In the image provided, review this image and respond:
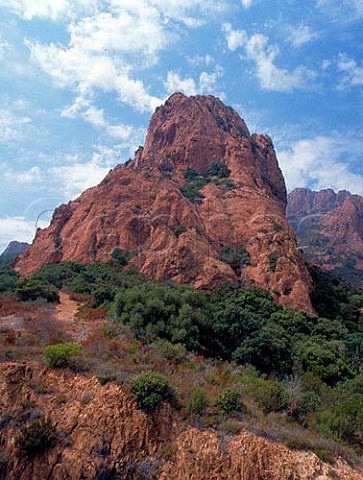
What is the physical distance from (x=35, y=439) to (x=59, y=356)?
2690 millimetres

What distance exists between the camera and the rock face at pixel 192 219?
3038 centimetres

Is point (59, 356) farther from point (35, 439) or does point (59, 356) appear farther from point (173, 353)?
point (173, 353)

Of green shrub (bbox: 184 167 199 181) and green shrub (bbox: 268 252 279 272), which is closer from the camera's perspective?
green shrub (bbox: 268 252 279 272)

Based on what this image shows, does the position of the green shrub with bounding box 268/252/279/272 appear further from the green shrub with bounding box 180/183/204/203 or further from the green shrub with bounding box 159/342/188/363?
the green shrub with bounding box 159/342/188/363

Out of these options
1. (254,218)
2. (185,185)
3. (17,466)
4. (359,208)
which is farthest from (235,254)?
(359,208)

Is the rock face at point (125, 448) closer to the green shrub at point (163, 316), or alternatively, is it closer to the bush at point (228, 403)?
the bush at point (228, 403)

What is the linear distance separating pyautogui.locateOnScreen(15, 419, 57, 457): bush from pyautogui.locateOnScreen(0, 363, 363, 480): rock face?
12 cm

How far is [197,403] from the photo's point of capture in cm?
1026

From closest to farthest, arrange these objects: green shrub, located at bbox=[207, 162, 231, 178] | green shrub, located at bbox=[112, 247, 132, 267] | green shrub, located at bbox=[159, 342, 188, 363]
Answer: green shrub, located at bbox=[159, 342, 188, 363] < green shrub, located at bbox=[112, 247, 132, 267] < green shrub, located at bbox=[207, 162, 231, 178]

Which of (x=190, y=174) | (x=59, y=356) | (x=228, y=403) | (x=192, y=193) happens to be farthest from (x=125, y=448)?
(x=190, y=174)

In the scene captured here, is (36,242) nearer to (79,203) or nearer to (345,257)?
(79,203)

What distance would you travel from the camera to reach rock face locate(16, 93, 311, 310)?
30.4 metres

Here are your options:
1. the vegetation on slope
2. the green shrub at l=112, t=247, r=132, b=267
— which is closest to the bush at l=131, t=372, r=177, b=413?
the vegetation on slope

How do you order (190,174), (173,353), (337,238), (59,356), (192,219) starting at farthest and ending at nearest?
(337,238)
(190,174)
(192,219)
(173,353)
(59,356)
